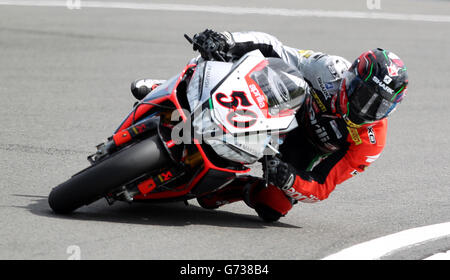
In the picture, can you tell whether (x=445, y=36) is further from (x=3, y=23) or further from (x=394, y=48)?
(x=3, y=23)

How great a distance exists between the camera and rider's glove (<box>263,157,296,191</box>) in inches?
218

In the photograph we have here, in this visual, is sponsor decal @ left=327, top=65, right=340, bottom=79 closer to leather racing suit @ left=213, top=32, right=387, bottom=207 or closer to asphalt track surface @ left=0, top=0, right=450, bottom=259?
leather racing suit @ left=213, top=32, right=387, bottom=207

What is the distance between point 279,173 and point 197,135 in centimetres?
74

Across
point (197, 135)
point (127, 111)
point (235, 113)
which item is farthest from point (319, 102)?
point (127, 111)

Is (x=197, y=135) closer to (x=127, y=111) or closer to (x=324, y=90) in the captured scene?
(x=324, y=90)

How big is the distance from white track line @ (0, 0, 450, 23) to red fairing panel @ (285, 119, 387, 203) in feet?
27.4

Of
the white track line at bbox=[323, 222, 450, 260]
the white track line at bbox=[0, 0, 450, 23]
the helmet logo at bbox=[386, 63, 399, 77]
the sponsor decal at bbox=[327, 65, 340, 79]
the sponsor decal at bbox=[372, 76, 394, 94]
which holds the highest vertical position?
the helmet logo at bbox=[386, 63, 399, 77]

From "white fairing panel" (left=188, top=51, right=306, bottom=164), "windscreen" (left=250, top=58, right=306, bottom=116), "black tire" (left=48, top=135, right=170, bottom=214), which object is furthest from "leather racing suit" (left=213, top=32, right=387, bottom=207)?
"black tire" (left=48, top=135, right=170, bottom=214)

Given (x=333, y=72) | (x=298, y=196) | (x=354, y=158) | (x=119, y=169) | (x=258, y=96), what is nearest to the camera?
(x=119, y=169)

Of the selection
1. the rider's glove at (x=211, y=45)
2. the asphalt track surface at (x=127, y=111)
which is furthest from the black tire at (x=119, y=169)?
the rider's glove at (x=211, y=45)

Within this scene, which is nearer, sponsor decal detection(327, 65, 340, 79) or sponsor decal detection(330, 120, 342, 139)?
sponsor decal detection(330, 120, 342, 139)

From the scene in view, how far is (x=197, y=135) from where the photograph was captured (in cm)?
520

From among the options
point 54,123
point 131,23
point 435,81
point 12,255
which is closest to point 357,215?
point 12,255

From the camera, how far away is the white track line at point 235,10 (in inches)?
545
